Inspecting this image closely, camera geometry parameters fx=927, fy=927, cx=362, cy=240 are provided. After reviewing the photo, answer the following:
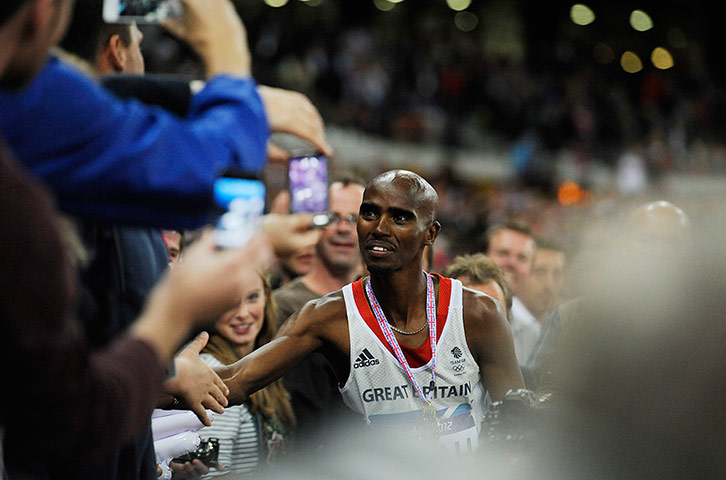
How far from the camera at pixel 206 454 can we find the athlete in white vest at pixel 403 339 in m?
0.48

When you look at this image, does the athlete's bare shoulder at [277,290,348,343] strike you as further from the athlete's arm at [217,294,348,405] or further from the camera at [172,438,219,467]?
the camera at [172,438,219,467]

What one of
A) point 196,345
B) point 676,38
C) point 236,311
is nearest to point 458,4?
point 676,38

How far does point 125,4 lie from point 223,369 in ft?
6.75

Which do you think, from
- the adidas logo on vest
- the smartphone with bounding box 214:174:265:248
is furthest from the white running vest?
the smartphone with bounding box 214:174:265:248

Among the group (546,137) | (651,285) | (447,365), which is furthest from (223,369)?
(546,137)

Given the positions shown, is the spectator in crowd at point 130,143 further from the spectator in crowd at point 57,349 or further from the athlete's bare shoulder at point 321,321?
the athlete's bare shoulder at point 321,321

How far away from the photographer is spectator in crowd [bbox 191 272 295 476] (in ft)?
15.1

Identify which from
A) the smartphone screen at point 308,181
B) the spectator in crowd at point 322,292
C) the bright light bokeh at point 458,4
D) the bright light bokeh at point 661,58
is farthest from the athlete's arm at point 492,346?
the bright light bokeh at point 661,58

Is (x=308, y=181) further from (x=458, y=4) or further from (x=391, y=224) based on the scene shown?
(x=458, y=4)

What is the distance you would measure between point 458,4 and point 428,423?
26.3 metres

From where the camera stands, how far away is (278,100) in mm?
2271

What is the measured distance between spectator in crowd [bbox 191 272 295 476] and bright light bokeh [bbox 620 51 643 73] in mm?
27926

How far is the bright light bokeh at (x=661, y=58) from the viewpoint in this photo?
103 feet

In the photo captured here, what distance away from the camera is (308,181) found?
269 cm
